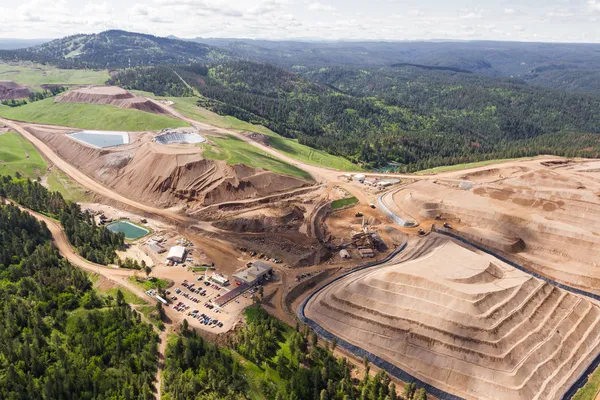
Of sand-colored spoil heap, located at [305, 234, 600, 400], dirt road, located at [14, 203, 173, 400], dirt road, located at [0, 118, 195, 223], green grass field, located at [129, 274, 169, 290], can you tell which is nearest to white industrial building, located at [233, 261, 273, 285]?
sand-colored spoil heap, located at [305, 234, 600, 400]

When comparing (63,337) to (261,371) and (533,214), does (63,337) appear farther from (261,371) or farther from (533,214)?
(533,214)

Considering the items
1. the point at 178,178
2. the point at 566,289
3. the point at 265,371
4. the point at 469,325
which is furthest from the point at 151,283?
the point at 566,289

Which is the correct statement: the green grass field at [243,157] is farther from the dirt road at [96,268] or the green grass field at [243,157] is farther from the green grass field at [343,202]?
the dirt road at [96,268]

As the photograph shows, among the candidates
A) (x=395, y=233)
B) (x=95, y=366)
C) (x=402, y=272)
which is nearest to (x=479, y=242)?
(x=395, y=233)

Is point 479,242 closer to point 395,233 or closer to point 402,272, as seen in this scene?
point 395,233

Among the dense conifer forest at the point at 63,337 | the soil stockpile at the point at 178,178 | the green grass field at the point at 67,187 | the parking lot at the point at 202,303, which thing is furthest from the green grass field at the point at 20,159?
the parking lot at the point at 202,303

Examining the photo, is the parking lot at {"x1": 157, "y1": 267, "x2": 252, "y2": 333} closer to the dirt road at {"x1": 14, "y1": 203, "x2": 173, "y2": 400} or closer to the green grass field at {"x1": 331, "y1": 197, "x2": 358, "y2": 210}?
the dirt road at {"x1": 14, "y1": 203, "x2": 173, "y2": 400}
